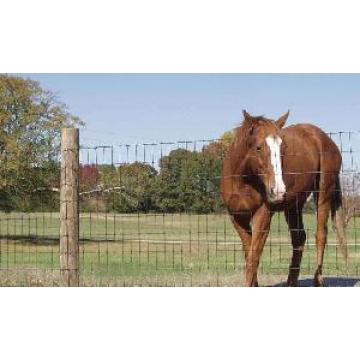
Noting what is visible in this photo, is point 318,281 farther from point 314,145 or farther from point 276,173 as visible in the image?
point 276,173

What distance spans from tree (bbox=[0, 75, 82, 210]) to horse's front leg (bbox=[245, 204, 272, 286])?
1899 centimetres

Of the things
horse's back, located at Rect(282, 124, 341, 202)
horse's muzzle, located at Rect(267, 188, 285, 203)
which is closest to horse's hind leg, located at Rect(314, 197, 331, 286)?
horse's back, located at Rect(282, 124, 341, 202)

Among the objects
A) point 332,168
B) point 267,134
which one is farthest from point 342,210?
point 267,134

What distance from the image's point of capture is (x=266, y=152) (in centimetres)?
804

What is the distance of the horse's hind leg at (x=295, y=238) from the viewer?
10102 millimetres

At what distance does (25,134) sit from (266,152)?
2263cm

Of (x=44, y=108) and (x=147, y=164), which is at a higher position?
(x=44, y=108)

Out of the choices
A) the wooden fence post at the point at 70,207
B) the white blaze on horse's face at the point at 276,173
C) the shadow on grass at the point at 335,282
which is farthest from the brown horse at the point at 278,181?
the wooden fence post at the point at 70,207

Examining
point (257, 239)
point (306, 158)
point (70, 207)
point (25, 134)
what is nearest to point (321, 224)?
point (306, 158)

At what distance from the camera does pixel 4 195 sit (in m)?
30.4

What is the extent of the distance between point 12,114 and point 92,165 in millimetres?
20445

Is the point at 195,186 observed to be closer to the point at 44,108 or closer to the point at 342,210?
the point at 342,210

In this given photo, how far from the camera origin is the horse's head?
25.9 feet

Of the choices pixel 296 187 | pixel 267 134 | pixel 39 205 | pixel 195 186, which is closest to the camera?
pixel 267 134
